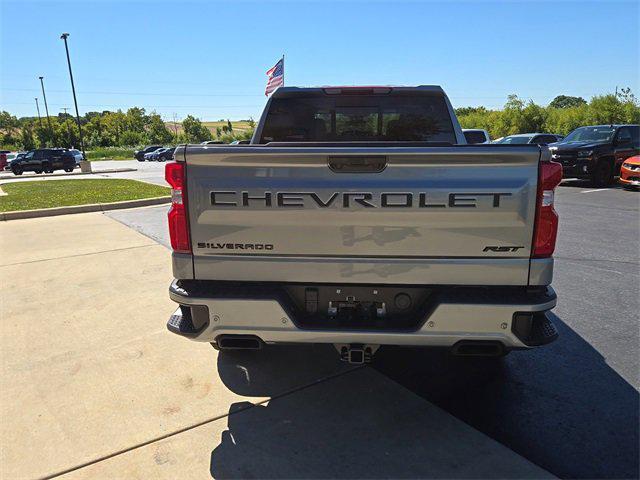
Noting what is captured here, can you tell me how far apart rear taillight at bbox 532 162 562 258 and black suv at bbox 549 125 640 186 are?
13578 mm

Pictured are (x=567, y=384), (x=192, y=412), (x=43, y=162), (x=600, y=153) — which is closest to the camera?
(x=192, y=412)

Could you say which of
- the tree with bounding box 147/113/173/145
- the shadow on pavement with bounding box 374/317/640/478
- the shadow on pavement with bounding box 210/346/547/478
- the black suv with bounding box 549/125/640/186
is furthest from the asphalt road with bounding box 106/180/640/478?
the tree with bounding box 147/113/173/145

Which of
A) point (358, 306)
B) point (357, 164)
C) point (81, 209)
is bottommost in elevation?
point (81, 209)

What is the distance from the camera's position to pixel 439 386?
10.9 feet

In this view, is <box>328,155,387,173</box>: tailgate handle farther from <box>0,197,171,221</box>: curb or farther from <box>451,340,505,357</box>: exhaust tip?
<box>0,197,171,221</box>: curb

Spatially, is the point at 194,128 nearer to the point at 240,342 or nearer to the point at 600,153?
the point at 600,153

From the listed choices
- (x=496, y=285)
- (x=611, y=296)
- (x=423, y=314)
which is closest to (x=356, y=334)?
(x=423, y=314)

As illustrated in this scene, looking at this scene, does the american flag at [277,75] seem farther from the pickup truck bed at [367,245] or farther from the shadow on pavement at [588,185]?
the pickup truck bed at [367,245]

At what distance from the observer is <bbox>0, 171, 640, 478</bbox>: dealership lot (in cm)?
256

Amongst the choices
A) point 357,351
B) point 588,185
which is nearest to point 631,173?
point 588,185

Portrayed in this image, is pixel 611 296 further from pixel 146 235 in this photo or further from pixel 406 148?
pixel 146 235

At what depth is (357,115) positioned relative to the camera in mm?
4406

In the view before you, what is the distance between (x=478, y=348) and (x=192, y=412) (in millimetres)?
1832

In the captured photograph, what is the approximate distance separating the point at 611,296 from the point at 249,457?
4289 millimetres
